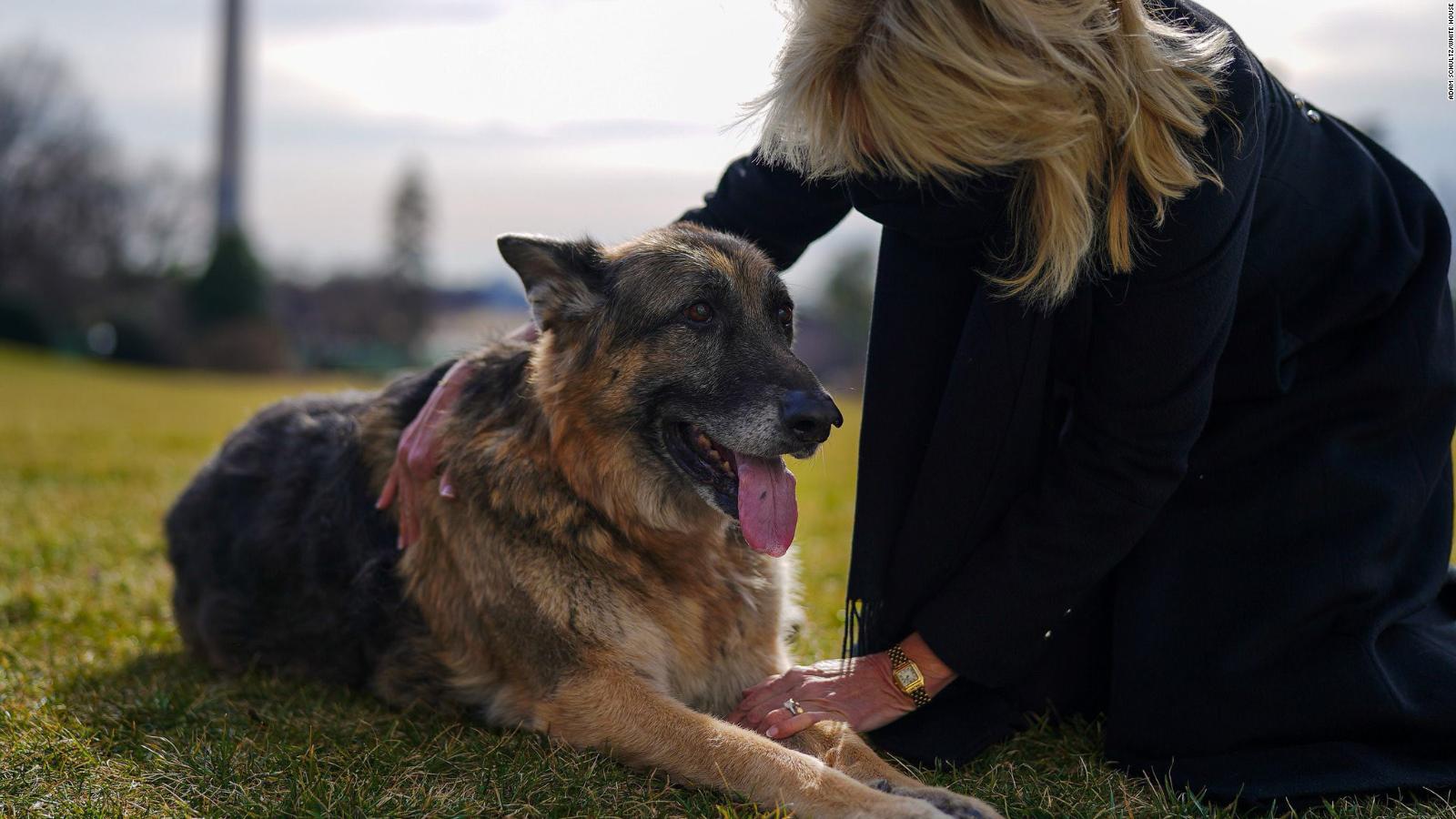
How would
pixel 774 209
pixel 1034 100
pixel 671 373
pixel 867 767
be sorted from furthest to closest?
pixel 774 209 → pixel 671 373 → pixel 867 767 → pixel 1034 100

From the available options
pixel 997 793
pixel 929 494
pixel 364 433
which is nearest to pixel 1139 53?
pixel 929 494

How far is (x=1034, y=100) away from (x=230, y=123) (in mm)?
53717

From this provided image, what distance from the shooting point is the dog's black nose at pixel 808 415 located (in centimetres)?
341

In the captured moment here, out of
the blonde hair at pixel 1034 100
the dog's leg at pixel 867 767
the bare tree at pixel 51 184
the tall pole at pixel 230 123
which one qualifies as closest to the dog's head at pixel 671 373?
the dog's leg at pixel 867 767

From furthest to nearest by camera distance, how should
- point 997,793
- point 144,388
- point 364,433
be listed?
point 144,388 < point 364,433 < point 997,793

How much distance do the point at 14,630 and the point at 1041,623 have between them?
13.9 feet

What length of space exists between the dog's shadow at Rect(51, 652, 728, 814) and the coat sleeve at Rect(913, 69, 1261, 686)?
3.06ft

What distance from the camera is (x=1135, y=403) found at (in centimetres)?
305

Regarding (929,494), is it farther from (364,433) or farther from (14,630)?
(14,630)

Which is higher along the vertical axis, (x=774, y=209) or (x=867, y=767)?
(x=774, y=209)

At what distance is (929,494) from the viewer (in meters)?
3.46

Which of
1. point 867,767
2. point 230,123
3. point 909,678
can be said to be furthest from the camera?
point 230,123

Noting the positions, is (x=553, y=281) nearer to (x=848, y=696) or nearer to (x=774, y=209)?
(x=774, y=209)

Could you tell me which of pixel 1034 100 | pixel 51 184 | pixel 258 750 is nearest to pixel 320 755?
pixel 258 750
